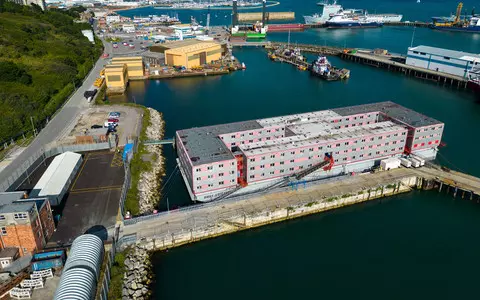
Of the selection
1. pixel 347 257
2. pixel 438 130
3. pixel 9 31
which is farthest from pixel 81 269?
pixel 9 31

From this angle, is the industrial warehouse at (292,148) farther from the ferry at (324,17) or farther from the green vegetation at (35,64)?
the ferry at (324,17)

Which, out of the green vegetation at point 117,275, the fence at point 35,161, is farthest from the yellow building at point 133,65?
the green vegetation at point 117,275

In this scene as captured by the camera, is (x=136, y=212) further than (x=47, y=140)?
No

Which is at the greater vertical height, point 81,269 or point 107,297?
point 81,269

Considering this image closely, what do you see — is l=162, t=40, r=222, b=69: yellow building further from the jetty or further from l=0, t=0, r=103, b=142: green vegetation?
the jetty

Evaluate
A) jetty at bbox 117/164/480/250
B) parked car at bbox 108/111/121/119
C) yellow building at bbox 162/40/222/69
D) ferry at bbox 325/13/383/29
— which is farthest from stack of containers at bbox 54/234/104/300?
ferry at bbox 325/13/383/29

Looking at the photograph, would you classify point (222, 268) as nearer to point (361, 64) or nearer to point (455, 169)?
point (455, 169)
